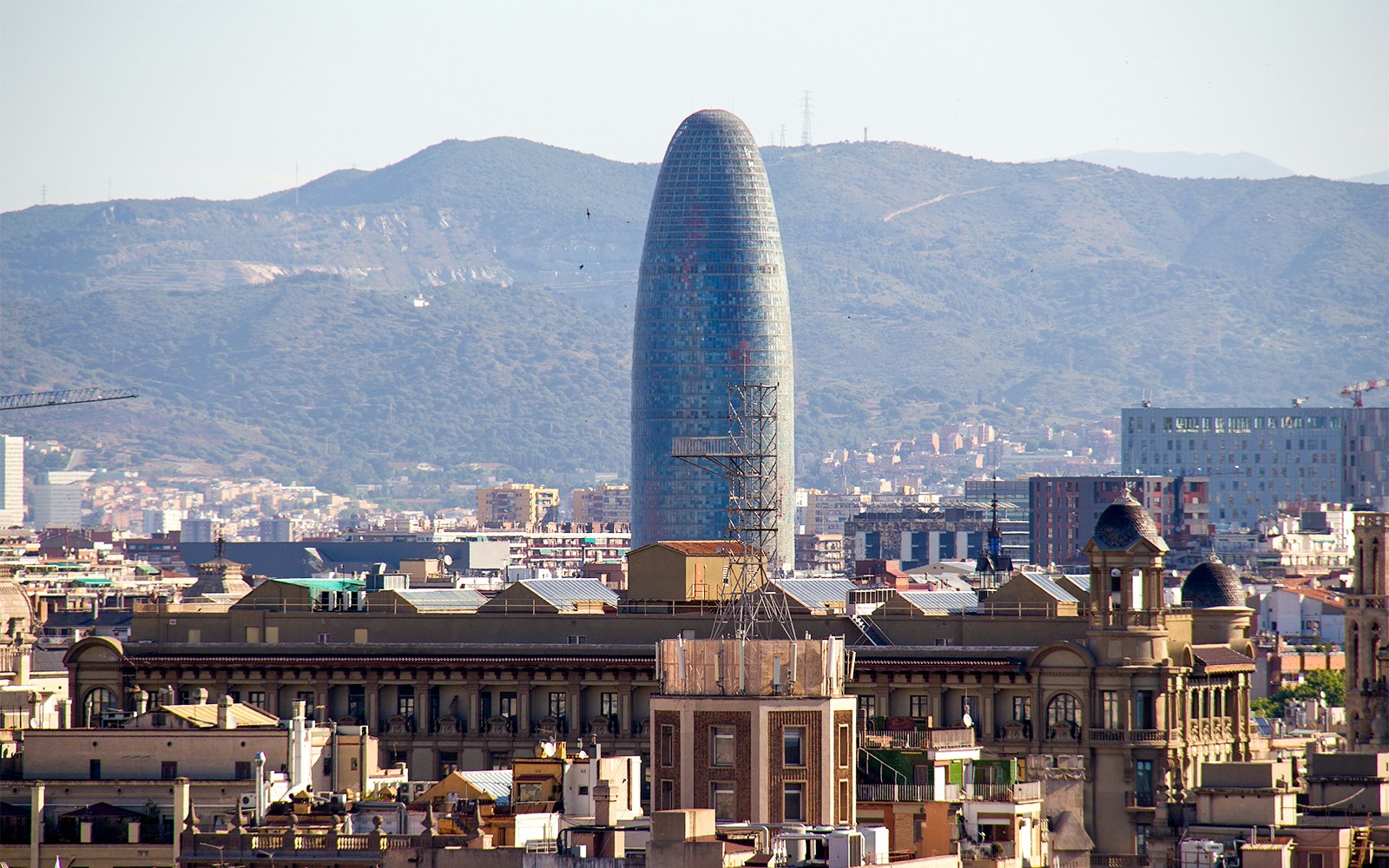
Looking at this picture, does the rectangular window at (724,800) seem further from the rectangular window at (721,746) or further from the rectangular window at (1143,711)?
the rectangular window at (1143,711)

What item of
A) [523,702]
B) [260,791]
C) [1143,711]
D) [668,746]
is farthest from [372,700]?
[668,746]

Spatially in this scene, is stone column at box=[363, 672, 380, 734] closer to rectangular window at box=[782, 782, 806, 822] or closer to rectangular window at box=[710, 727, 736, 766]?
rectangular window at box=[710, 727, 736, 766]

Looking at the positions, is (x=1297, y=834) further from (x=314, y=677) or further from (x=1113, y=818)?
(x=314, y=677)

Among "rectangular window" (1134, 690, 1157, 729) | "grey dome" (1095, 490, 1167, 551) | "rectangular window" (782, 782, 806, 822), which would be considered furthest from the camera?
"grey dome" (1095, 490, 1167, 551)

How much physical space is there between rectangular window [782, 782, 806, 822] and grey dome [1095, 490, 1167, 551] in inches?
1771

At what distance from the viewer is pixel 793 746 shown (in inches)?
2657

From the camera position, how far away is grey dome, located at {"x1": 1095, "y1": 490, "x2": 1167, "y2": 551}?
11081 centimetres

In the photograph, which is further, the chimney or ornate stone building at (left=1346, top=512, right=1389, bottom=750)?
ornate stone building at (left=1346, top=512, right=1389, bottom=750)

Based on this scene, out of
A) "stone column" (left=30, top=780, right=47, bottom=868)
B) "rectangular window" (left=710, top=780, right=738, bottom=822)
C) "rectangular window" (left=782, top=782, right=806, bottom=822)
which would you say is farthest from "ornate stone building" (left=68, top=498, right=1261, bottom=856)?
"rectangular window" (left=782, top=782, right=806, bottom=822)

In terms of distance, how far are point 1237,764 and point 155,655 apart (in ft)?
162

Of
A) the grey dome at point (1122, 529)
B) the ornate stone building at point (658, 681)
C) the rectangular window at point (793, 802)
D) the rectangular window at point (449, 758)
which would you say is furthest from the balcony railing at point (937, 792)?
the rectangular window at point (449, 758)

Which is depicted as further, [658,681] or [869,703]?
[869,703]

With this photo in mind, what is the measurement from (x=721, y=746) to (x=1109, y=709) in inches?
1771

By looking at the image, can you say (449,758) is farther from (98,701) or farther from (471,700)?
(98,701)
